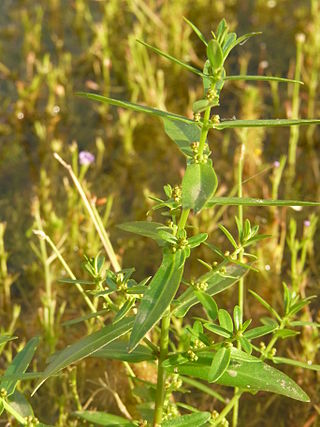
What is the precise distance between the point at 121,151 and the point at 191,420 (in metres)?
1.60

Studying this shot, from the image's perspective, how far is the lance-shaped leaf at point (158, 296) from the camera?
0.99 metres

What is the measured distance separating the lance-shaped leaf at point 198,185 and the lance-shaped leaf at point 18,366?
0.49 metres

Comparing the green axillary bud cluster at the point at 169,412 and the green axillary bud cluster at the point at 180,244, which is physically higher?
the green axillary bud cluster at the point at 180,244

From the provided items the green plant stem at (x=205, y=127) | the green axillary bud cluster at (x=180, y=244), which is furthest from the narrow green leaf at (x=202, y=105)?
the green axillary bud cluster at (x=180, y=244)

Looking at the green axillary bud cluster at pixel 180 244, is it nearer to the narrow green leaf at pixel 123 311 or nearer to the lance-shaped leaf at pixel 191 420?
the narrow green leaf at pixel 123 311

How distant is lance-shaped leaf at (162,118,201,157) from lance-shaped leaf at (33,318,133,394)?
33 centimetres

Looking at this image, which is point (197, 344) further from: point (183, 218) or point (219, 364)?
point (183, 218)

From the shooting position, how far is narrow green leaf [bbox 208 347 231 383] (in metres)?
1.10

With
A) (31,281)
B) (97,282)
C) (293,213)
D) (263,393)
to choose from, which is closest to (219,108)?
(293,213)

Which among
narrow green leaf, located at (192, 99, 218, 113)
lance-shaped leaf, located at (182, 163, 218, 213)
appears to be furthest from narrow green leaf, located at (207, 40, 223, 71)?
lance-shaped leaf, located at (182, 163, 218, 213)

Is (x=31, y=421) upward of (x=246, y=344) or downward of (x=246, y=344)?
downward

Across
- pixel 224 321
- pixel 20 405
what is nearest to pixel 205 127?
pixel 224 321

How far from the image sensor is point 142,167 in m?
2.57

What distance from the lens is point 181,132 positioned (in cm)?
116
